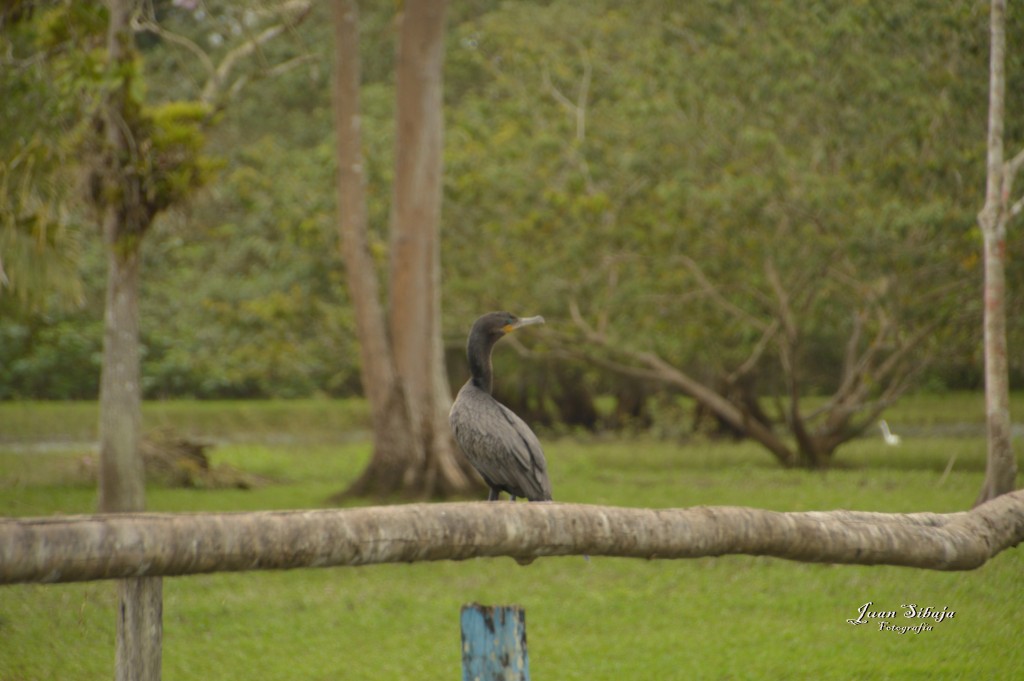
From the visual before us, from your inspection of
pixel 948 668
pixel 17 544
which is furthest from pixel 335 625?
pixel 17 544

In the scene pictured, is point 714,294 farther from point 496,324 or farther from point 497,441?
point 497,441

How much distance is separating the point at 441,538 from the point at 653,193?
38.5ft

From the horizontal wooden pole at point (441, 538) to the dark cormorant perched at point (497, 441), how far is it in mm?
828

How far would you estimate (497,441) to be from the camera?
4352mm

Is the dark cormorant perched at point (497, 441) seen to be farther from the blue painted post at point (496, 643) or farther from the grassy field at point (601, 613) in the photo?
the grassy field at point (601, 613)

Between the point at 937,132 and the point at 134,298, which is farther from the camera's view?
the point at 937,132

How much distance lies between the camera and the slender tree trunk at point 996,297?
851cm

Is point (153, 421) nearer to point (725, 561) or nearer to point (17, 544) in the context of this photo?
point (725, 561)

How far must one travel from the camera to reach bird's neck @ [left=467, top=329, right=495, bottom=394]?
4699 mm

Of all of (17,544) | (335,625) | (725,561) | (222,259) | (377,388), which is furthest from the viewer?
(222,259)

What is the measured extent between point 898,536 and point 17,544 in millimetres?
2658

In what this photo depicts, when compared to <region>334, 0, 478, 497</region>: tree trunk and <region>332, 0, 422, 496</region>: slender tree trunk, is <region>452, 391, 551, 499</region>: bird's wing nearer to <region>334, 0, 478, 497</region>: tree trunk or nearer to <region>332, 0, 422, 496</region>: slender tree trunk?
<region>334, 0, 478, 497</region>: tree trunk

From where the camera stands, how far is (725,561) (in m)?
8.88

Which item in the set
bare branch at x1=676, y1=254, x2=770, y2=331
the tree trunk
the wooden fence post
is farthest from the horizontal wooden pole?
bare branch at x1=676, y1=254, x2=770, y2=331
